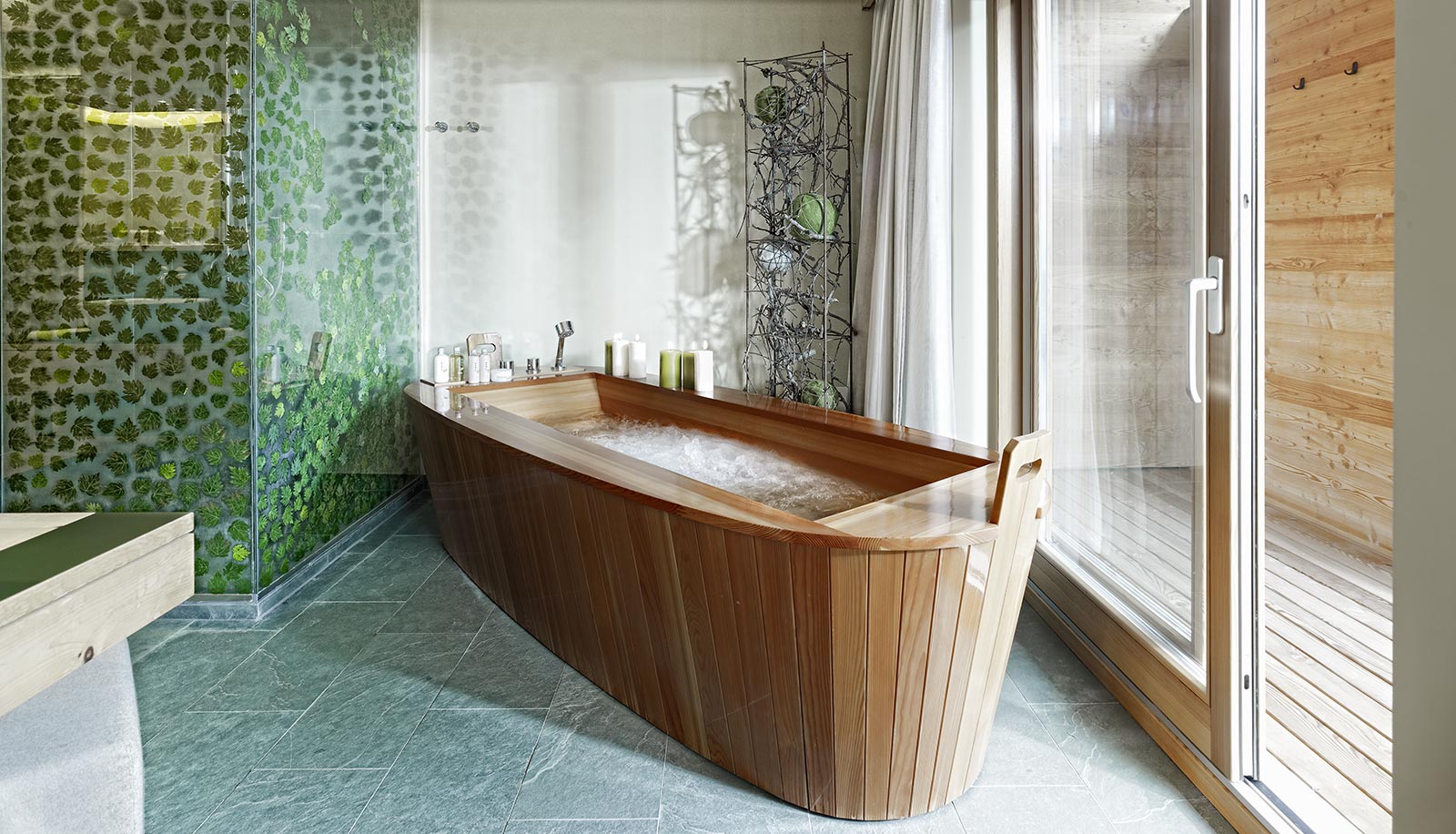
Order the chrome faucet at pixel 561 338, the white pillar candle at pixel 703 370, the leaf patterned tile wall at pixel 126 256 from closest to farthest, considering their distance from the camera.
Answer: the leaf patterned tile wall at pixel 126 256, the white pillar candle at pixel 703 370, the chrome faucet at pixel 561 338

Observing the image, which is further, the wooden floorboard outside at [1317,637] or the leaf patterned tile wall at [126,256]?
the leaf patterned tile wall at [126,256]

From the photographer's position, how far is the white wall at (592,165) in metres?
4.16

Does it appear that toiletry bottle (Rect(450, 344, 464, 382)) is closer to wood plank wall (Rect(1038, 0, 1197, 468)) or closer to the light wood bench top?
wood plank wall (Rect(1038, 0, 1197, 468))

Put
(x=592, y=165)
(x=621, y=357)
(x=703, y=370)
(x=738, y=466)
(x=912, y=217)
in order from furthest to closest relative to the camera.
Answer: (x=592, y=165)
(x=621, y=357)
(x=703, y=370)
(x=912, y=217)
(x=738, y=466)

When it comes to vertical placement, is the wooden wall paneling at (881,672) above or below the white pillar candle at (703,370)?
below

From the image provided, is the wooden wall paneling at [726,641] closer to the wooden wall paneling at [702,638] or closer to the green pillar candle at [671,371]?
the wooden wall paneling at [702,638]

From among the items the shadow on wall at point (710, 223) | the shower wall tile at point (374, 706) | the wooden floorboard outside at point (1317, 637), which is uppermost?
the shadow on wall at point (710, 223)

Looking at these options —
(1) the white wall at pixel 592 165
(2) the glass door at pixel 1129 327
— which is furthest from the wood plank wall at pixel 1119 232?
(1) the white wall at pixel 592 165

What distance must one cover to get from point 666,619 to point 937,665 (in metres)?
0.57

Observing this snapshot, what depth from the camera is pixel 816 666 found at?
58.9 inches

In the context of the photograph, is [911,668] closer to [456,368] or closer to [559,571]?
[559,571]

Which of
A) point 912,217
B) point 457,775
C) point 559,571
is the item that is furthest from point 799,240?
point 457,775

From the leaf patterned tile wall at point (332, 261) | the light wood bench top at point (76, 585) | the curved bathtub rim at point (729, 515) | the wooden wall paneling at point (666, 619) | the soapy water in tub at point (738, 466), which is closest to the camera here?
the light wood bench top at point (76, 585)

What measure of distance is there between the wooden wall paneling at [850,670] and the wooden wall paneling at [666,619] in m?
0.35
